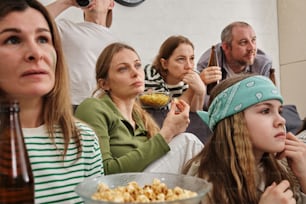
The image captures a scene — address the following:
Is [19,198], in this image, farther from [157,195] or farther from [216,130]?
[216,130]

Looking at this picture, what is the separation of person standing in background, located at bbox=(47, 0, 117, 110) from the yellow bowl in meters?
0.07

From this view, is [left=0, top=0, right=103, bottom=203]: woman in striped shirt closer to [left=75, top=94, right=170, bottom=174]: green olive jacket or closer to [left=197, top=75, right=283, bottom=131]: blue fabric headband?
[left=75, top=94, right=170, bottom=174]: green olive jacket

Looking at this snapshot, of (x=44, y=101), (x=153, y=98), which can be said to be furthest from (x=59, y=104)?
(x=153, y=98)

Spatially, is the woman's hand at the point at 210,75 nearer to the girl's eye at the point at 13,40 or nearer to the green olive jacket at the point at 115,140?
the green olive jacket at the point at 115,140

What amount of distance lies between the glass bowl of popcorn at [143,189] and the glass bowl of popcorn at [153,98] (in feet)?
0.52

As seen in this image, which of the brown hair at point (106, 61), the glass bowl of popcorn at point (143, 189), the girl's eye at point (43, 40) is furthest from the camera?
the brown hair at point (106, 61)

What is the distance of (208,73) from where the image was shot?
0.56 meters

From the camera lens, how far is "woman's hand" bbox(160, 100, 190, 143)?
532 millimetres

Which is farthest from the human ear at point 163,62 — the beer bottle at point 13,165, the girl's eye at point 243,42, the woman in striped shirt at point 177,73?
the beer bottle at point 13,165

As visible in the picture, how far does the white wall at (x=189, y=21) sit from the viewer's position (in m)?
0.53

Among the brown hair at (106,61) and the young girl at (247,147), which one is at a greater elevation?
the brown hair at (106,61)

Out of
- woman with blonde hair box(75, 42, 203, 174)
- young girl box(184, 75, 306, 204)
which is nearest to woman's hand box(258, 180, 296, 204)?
young girl box(184, 75, 306, 204)

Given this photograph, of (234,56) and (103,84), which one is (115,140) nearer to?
(103,84)

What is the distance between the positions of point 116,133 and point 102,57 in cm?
10
